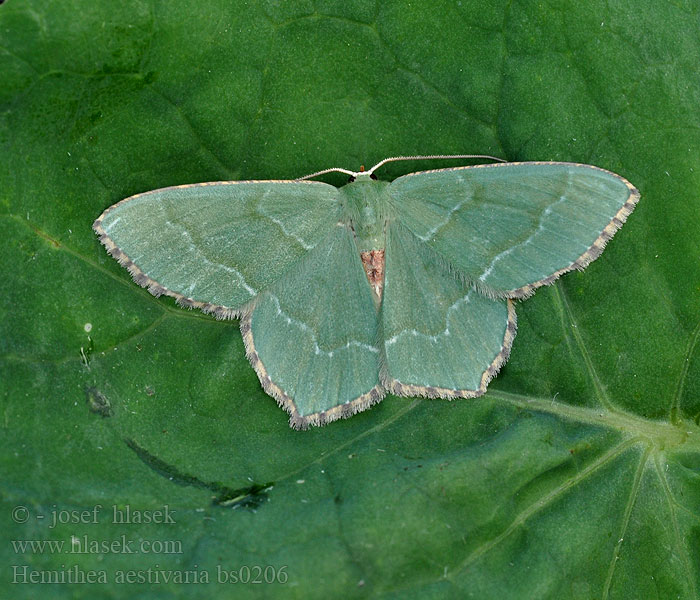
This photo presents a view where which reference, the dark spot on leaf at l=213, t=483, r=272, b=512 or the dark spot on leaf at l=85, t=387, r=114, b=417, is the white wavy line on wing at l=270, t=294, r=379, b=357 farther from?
the dark spot on leaf at l=85, t=387, r=114, b=417

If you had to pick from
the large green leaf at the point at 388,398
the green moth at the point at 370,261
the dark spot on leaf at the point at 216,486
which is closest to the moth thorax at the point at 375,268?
the green moth at the point at 370,261

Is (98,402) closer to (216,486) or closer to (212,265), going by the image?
(216,486)

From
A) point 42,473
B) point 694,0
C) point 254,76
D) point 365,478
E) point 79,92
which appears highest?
point 694,0

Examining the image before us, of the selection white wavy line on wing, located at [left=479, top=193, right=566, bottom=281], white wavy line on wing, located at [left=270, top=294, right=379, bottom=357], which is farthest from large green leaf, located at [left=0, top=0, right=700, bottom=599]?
white wavy line on wing, located at [left=479, top=193, right=566, bottom=281]

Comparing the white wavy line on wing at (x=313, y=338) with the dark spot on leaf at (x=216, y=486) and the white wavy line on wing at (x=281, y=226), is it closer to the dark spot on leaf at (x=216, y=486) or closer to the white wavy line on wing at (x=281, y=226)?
the white wavy line on wing at (x=281, y=226)

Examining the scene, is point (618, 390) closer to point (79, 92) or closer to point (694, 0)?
point (694, 0)

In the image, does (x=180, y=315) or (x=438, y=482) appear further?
(x=180, y=315)

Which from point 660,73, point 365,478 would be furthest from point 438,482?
point 660,73
